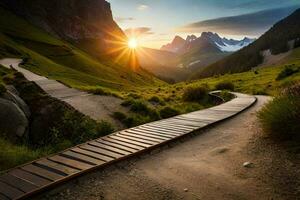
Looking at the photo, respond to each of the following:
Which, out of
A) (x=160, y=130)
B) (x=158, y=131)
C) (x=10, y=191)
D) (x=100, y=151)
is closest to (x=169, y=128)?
(x=160, y=130)

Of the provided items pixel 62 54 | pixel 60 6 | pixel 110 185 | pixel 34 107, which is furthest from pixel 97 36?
pixel 110 185

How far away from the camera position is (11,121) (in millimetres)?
14852

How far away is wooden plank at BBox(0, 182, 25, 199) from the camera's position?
21.8 ft

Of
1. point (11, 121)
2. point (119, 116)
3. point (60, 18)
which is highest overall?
point (60, 18)

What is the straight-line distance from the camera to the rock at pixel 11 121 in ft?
47.2

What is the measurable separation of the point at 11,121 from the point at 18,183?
8321 mm

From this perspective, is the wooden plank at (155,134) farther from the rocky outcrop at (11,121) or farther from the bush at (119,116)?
the rocky outcrop at (11,121)

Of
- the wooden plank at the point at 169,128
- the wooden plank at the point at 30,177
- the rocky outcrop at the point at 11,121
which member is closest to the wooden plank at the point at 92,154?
the wooden plank at the point at 30,177

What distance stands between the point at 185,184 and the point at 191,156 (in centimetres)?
224

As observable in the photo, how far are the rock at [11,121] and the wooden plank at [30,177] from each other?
268 inches

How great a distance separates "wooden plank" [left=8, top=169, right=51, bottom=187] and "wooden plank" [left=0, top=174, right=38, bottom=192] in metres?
0.11

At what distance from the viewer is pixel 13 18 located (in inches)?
5497

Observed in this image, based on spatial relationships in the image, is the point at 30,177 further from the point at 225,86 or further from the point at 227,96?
the point at 225,86

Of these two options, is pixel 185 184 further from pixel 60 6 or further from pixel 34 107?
pixel 60 6
